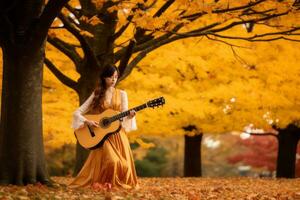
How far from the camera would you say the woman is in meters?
7.66

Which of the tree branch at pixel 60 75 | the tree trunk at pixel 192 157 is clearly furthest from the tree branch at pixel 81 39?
the tree trunk at pixel 192 157

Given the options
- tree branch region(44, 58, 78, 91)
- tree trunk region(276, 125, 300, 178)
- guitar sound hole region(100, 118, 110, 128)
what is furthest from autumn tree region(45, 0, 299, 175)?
tree trunk region(276, 125, 300, 178)

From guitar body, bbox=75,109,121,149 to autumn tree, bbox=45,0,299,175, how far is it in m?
1.43

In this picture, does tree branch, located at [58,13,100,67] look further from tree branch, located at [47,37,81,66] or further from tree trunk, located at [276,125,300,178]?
tree trunk, located at [276,125,300,178]

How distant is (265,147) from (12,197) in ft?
69.1

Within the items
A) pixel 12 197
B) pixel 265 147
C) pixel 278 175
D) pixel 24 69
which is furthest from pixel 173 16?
pixel 265 147

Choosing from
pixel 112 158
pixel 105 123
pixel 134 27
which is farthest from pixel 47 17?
pixel 134 27

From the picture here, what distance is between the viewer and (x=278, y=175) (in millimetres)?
16562

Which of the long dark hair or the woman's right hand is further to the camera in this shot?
the long dark hair

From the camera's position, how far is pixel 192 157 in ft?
57.2

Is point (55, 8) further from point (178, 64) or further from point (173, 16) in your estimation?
point (178, 64)

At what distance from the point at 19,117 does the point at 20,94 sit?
0.31 meters

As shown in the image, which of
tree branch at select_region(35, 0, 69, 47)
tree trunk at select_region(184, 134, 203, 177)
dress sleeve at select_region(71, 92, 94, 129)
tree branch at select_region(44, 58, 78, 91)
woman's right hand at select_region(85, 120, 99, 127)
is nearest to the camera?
tree branch at select_region(35, 0, 69, 47)

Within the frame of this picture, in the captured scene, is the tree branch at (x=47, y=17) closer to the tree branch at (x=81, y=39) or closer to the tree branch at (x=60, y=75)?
the tree branch at (x=81, y=39)
